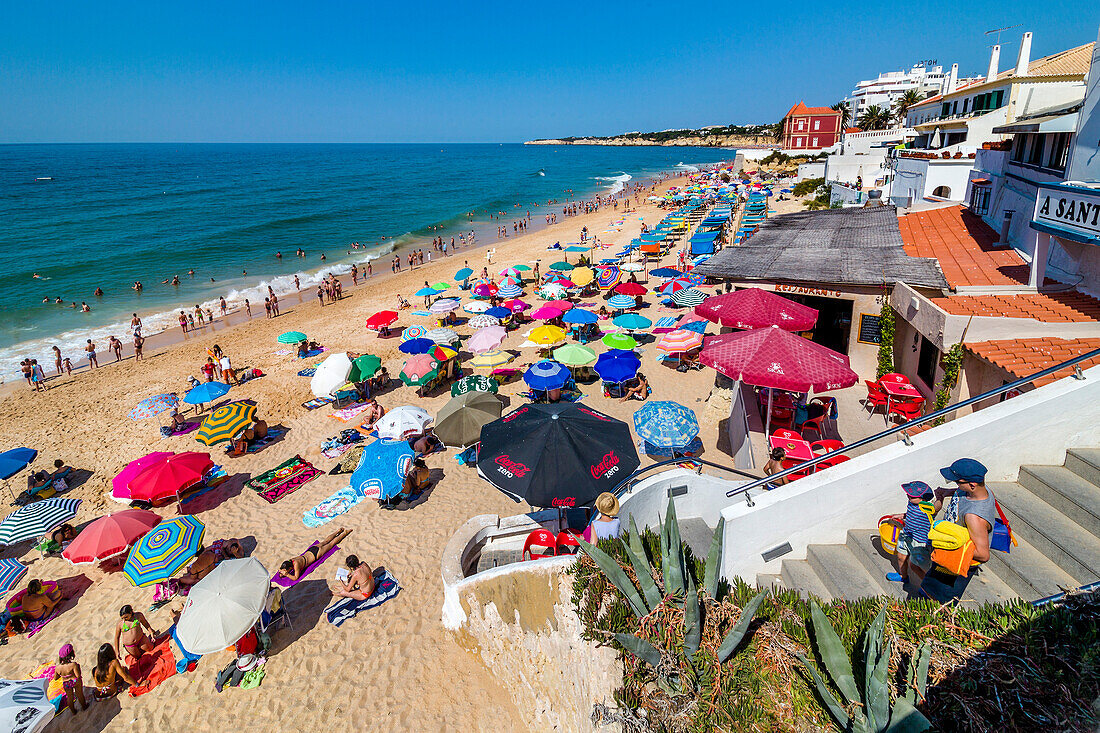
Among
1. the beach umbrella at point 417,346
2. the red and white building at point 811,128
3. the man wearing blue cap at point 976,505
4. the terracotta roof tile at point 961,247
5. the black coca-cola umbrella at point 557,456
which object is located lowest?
the beach umbrella at point 417,346

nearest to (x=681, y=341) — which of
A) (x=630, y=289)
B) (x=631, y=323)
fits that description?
(x=631, y=323)

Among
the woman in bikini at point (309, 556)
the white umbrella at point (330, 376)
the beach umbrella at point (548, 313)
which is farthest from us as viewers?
the beach umbrella at point (548, 313)

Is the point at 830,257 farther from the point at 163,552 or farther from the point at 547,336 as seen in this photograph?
the point at 163,552

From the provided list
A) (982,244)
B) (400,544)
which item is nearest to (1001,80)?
(982,244)

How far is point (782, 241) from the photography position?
15.6 metres

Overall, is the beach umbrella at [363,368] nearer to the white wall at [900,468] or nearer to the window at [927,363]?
the white wall at [900,468]

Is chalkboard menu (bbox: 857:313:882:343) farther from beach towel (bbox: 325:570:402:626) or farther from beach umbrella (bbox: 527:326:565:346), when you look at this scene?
beach towel (bbox: 325:570:402:626)

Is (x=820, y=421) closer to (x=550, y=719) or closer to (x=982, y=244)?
(x=550, y=719)

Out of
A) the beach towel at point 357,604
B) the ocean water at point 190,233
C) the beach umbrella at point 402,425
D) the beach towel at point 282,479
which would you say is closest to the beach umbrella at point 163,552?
the beach towel at point 282,479

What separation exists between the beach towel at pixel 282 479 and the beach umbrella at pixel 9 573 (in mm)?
3733

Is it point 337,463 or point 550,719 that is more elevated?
point 550,719

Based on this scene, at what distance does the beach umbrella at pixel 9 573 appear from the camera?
351 inches

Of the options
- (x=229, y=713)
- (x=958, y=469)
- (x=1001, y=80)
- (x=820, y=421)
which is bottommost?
(x=229, y=713)

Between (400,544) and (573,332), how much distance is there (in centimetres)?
1160
